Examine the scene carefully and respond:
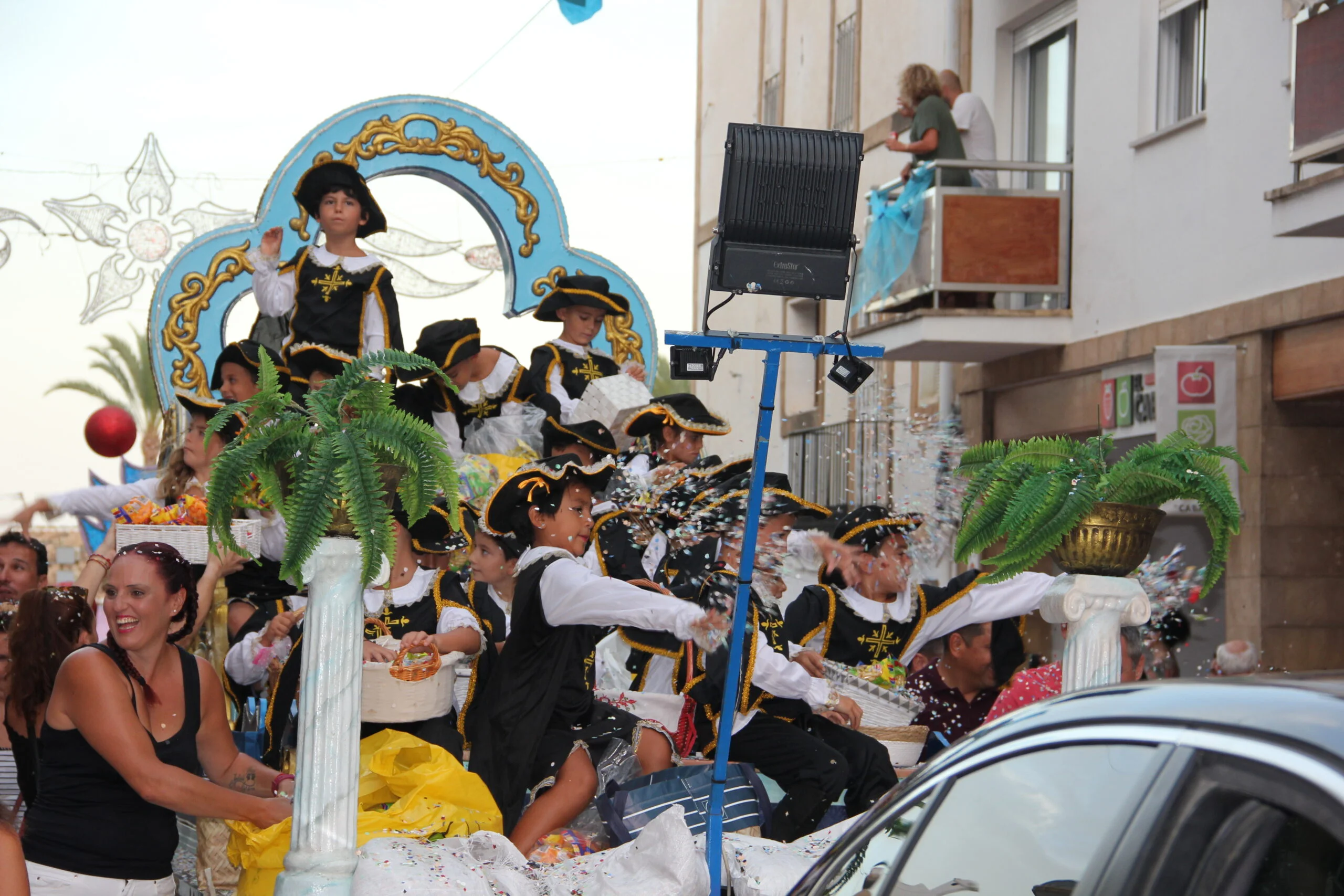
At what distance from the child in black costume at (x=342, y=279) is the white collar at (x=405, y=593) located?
2.62 meters

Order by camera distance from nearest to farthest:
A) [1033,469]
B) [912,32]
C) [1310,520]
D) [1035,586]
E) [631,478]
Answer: [1033,469], [1035,586], [631,478], [1310,520], [912,32]

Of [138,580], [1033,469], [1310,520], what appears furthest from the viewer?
[1310,520]

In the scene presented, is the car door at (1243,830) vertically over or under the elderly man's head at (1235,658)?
over

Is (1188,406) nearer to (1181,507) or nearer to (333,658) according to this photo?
(1181,507)

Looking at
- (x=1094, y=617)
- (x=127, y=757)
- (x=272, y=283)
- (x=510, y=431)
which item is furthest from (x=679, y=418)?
(x=127, y=757)

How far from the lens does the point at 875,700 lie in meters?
5.79

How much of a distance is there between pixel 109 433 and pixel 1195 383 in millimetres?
8310

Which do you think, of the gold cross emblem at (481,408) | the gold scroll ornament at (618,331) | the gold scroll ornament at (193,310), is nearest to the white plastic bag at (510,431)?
the gold cross emblem at (481,408)

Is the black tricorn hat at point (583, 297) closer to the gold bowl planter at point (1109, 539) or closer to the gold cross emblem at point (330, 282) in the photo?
the gold cross emblem at point (330, 282)

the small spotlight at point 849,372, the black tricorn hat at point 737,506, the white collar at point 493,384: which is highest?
the white collar at point 493,384

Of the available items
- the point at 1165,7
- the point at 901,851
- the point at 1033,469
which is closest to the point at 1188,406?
the point at 1165,7

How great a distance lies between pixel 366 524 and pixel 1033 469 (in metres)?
1.90

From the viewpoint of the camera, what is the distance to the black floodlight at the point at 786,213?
4230mm

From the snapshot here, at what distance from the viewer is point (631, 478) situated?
22.9ft
